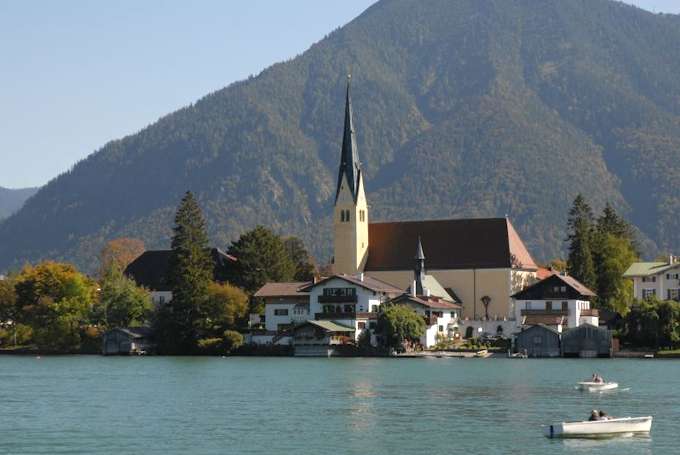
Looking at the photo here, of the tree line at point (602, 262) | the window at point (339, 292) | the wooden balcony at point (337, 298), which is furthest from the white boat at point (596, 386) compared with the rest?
the window at point (339, 292)

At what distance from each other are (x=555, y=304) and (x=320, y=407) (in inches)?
2160

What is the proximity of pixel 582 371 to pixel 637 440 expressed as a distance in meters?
36.8

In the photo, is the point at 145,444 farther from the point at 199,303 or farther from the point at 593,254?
the point at 593,254

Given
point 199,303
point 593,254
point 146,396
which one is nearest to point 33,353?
point 199,303

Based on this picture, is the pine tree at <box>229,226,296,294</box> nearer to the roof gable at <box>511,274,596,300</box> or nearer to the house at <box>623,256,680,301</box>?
the roof gable at <box>511,274,596,300</box>

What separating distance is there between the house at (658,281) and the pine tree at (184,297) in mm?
36948

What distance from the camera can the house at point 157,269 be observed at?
130 meters

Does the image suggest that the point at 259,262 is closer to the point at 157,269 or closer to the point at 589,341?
the point at 157,269

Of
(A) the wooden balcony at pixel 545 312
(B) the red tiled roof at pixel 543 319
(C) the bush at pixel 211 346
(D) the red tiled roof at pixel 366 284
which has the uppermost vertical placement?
(D) the red tiled roof at pixel 366 284

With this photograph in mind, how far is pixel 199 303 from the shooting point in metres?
113

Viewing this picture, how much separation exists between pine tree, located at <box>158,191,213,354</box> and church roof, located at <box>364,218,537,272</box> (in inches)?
740

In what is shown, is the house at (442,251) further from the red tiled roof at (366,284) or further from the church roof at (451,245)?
the red tiled roof at (366,284)

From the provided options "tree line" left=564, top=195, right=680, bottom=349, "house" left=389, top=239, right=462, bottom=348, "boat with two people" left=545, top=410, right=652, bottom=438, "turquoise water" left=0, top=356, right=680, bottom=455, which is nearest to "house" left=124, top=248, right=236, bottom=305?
"house" left=389, top=239, right=462, bottom=348

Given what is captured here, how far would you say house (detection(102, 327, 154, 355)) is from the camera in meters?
116
